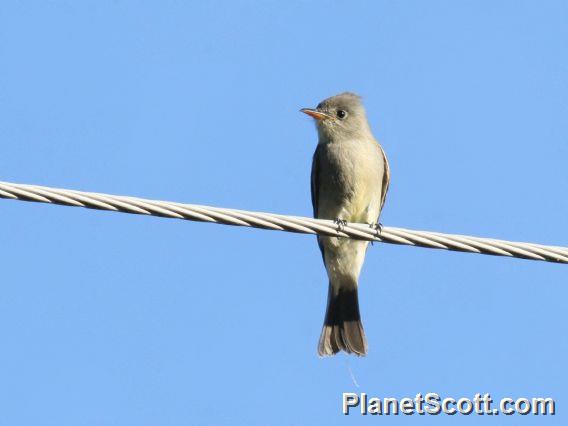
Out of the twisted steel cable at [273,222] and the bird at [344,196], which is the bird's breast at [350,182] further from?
the twisted steel cable at [273,222]

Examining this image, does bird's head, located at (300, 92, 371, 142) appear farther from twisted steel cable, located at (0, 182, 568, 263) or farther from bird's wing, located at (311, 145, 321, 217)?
twisted steel cable, located at (0, 182, 568, 263)

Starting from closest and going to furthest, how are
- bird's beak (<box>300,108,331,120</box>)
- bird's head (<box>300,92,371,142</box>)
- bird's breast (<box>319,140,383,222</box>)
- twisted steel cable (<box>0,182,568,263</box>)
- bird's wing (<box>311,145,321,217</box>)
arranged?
twisted steel cable (<box>0,182,568,263</box>), bird's breast (<box>319,140,383,222</box>), bird's wing (<box>311,145,321,217</box>), bird's head (<box>300,92,371,142</box>), bird's beak (<box>300,108,331,120</box>)

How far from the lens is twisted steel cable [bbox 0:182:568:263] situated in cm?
471

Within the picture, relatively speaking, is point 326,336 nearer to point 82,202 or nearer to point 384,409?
point 384,409

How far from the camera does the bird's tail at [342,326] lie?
8.72 meters

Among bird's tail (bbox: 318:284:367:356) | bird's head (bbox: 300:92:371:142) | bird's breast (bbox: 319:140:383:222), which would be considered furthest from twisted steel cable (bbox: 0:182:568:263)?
bird's head (bbox: 300:92:371:142)

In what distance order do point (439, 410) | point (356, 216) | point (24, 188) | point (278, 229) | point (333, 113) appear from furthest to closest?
point (333, 113) → point (356, 216) → point (439, 410) → point (278, 229) → point (24, 188)

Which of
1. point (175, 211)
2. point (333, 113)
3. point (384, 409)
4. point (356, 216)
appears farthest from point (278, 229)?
point (333, 113)

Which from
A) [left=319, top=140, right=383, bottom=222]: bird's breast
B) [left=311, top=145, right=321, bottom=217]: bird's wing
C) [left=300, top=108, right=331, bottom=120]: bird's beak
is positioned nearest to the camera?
[left=319, top=140, right=383, bottom=222]: bird's breast

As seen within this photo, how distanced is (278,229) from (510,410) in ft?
10.9

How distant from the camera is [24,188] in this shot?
4.71 m

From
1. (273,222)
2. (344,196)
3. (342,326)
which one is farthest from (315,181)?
(273,222)

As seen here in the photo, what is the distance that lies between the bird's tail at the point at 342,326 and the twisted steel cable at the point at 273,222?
3217mm

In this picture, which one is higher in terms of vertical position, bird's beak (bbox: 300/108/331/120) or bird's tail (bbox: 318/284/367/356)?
bird's beak (bbox: 300/108/331/120)
